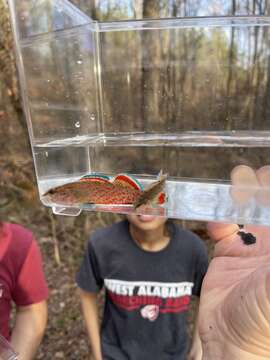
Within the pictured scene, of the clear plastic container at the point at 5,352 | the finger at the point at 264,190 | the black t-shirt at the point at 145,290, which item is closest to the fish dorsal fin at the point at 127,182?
the finger at the point at 264,190

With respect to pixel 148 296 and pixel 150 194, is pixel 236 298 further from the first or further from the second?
pixel 148 296

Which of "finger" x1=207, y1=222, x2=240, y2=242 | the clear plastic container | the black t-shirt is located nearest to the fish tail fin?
"finger" x1=207, y1=222, x2=240, y2=242

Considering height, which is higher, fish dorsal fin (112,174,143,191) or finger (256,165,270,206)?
fish dorsal fin (112,174,143,191)

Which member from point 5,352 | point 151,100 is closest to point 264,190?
point 151,100

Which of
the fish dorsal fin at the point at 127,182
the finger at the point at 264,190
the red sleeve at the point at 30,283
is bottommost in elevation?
the red sleeve at the point at 30,283

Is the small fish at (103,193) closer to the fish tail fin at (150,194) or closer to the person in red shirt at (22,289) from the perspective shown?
the fish tail fin at (150,194)

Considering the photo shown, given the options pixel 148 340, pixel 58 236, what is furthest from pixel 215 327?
pixel 58 236

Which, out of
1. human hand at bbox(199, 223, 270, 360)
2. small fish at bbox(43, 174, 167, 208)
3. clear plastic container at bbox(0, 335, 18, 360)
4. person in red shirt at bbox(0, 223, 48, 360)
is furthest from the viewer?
person in red shirt at bbox(0, 223, 48, 360)

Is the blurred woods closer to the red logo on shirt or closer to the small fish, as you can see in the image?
the small fish
